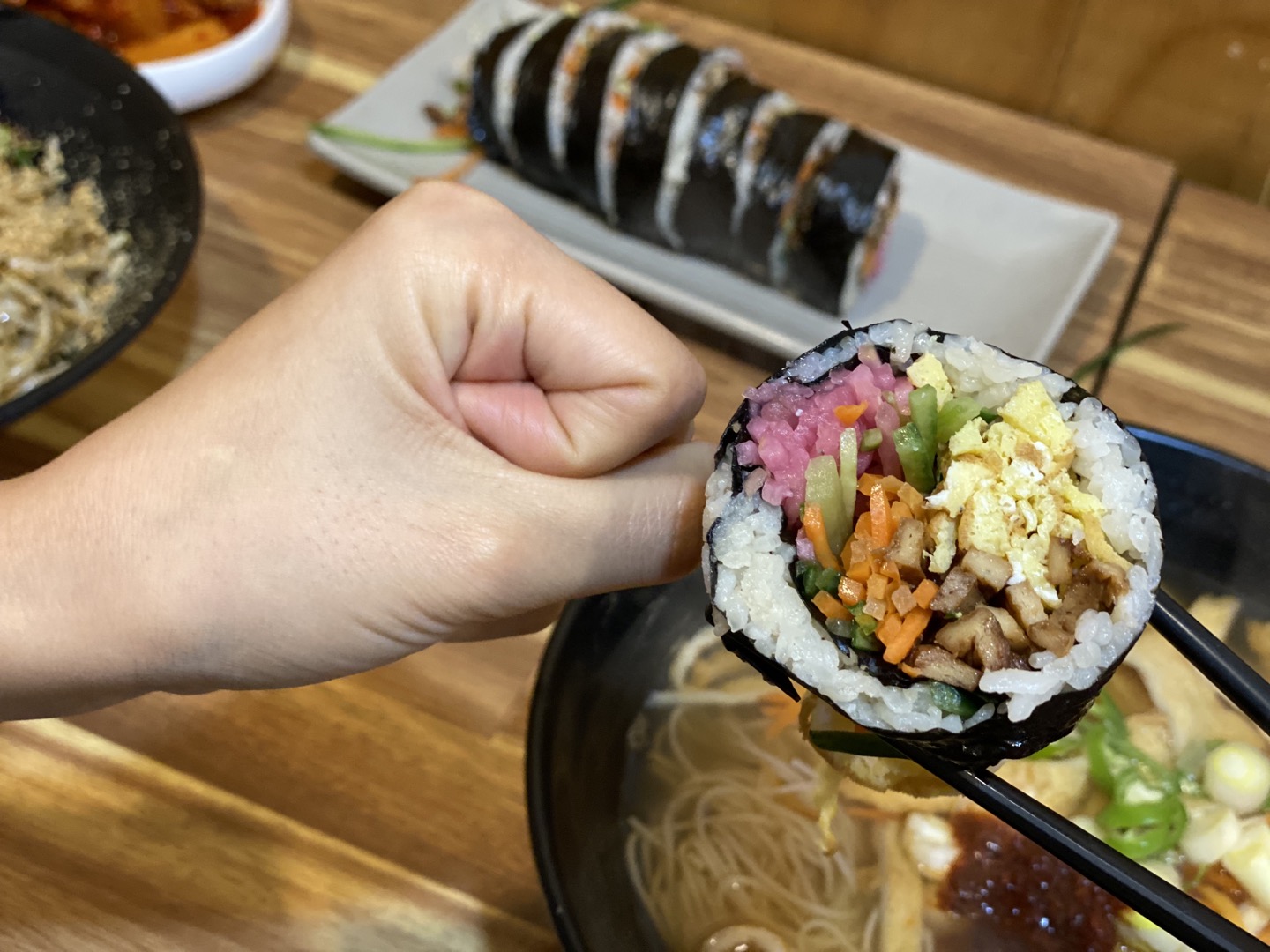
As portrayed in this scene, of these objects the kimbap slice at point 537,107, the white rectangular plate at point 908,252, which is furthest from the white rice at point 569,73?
the white rectangular plate at point 908,252

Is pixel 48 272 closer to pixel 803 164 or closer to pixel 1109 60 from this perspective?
pixel 803 164

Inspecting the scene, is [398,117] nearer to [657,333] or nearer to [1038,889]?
[657,333]

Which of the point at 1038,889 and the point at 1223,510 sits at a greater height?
the point at 1223,510

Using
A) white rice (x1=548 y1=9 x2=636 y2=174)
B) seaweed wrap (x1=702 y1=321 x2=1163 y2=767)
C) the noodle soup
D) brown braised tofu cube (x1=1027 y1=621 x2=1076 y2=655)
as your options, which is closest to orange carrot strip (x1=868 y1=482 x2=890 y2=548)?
seaweed wrap (x1=702 y1=321 x2=1163 y2=767)

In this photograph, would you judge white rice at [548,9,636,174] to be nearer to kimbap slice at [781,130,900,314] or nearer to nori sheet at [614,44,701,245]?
nori sheet at [614,44,701,245]

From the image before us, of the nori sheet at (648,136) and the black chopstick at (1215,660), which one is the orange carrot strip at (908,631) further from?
the nori sheet at (648,136)

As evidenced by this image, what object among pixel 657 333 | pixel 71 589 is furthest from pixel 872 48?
pixel 71 589
